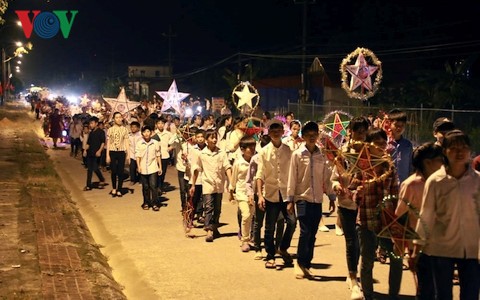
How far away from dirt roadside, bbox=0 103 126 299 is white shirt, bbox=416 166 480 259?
3.55 m

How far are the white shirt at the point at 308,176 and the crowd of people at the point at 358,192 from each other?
0.01 metres

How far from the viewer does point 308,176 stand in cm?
742

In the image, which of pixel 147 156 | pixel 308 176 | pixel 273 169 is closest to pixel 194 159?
pixel 273 169

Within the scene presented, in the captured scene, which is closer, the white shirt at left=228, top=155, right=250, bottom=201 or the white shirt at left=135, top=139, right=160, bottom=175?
the white shirt at left=228, top=155, right=250, bottom=201

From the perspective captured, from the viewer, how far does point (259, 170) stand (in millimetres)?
8344

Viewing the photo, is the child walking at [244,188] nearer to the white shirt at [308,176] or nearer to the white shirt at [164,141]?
the white shirt at [308,176]

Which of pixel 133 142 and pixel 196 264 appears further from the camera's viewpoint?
pixel 133 142

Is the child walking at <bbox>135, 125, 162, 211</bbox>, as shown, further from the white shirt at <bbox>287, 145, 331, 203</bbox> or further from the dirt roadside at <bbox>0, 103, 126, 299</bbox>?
the white shirt at <bbox>287, 145, 331, 203</bbox>

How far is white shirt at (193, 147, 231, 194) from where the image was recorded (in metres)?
10.0

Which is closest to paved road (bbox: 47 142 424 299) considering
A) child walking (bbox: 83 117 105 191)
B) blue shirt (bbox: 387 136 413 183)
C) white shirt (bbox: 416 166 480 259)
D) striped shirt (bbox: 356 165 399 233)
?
striped shirt (bbox: 356 165 399 233)

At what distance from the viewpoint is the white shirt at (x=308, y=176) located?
7.39 m

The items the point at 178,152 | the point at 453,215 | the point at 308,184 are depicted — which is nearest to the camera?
the point at 453,215

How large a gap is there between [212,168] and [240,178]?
2.89ft

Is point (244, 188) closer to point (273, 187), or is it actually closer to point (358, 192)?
point (273, 187)
